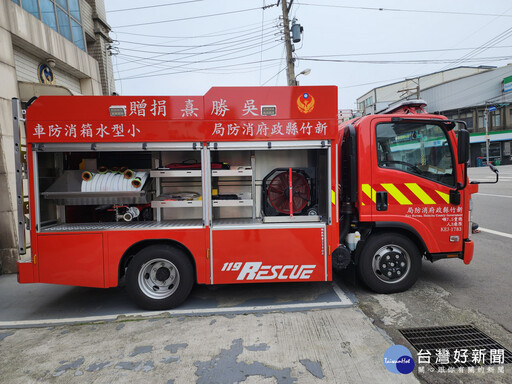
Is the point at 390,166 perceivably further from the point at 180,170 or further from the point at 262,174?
the point at 180,170

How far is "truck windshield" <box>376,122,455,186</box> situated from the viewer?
4250 millimetres

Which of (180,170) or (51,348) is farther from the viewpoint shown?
(180,170)

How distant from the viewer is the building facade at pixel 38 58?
588 centimetres

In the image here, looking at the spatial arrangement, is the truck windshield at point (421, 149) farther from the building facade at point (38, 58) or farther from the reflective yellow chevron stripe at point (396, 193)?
the building facade at point (38, 58)

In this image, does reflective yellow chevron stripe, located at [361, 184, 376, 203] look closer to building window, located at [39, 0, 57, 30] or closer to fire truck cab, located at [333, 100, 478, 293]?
fire truck cab, located at [333, 100, 478, 293]

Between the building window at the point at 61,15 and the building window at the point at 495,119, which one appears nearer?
the building window at the point at 61,15

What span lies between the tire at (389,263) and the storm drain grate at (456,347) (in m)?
0.88

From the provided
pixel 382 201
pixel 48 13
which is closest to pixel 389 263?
pixel 382 201

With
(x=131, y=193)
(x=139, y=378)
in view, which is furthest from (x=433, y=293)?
(x=131, y=193)

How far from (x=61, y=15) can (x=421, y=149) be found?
10238 mm

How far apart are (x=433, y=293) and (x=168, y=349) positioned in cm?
358

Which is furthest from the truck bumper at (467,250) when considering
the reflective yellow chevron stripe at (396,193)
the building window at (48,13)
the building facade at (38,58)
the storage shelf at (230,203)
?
the building window at (48,13)

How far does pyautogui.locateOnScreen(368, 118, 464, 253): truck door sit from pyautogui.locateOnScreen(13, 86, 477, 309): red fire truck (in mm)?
15

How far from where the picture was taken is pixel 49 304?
14.8 ft
